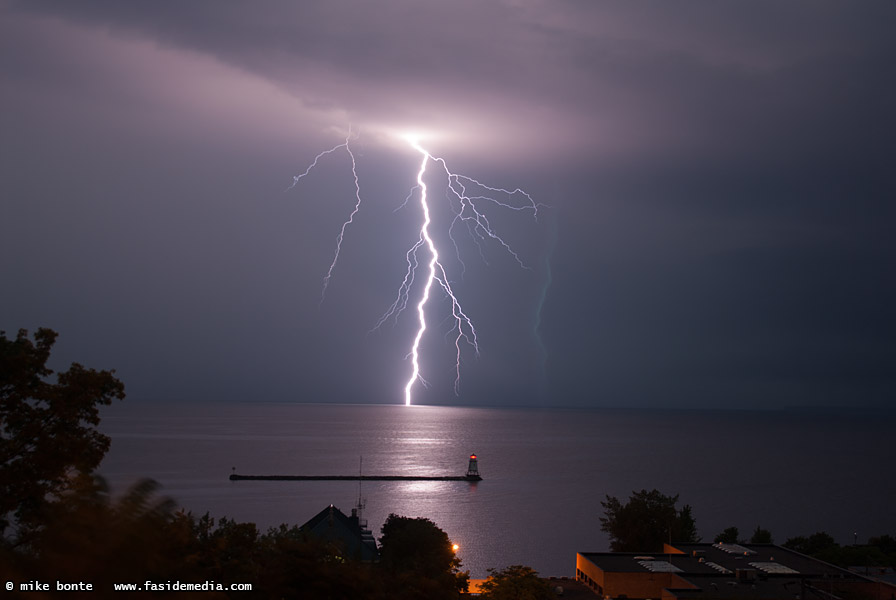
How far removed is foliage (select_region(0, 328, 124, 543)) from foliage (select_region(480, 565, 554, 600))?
13427mm

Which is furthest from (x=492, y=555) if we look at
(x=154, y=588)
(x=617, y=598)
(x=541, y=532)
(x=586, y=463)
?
(x=586, y=463)

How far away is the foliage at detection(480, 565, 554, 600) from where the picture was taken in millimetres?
21228

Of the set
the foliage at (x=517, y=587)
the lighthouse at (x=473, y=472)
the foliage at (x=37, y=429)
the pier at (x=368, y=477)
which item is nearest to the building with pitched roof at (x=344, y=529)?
the foliage at (x=517, y=587)

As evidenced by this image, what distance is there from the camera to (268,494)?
2876 inches

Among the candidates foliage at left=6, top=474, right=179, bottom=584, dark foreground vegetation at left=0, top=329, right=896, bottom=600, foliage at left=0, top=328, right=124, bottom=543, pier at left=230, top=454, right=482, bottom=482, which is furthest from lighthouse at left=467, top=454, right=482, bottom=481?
foliage at left=6, top=474, right=179, bottom=584

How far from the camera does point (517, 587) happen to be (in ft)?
70.2

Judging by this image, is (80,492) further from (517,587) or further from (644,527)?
(644,527)

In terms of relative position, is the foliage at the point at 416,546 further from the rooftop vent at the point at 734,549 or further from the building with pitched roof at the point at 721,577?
the rooftop vent at the point at 734,549

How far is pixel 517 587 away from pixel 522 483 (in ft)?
216

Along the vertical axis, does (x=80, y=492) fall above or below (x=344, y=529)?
above

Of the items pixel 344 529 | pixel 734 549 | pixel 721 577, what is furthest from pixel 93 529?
pixel 734 549

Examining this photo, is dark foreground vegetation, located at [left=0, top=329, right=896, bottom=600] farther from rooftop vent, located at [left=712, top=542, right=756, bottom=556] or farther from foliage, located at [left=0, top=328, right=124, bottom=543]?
rooftop vent, located at [left=712, top=542, right=756, bottom=556]

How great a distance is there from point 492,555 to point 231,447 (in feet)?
267

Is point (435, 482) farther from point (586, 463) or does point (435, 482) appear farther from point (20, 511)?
point (20, 511)
